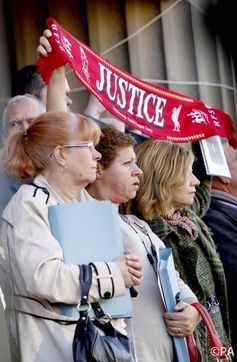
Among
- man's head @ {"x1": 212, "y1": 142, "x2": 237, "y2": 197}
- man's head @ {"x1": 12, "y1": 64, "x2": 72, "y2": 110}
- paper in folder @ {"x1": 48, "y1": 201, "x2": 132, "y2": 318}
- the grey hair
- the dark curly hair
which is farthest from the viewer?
man's head @ {"x1": 212, "y1": 142, "x2": 237, "y2": 197}

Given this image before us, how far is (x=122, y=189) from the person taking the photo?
6027mm

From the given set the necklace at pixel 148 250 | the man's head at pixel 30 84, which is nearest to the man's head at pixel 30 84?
the man's head at pixel 30 84

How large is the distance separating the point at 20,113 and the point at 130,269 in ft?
4.63

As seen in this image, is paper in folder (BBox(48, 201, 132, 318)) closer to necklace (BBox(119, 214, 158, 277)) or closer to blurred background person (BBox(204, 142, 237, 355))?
necklace (BBox(119, 214, 158, 277))

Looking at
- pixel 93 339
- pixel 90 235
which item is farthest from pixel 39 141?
pixel 93 339

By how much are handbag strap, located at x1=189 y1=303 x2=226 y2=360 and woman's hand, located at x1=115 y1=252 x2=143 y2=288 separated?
68 cm

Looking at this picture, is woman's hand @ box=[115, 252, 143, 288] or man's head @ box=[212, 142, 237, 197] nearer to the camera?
woman's hand @ box=[115, 252, 143, 288]

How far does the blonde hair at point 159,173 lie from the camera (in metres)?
6.36

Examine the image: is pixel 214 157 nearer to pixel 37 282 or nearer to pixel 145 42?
pixel 145 42

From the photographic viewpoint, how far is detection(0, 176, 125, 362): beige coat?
5027mm

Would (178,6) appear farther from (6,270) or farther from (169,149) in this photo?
(6,270)

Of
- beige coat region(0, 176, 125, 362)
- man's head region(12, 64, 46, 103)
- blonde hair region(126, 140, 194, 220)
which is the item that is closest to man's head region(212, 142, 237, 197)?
blonde hair region(126, 140, 194, 220)

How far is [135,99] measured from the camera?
6.93m

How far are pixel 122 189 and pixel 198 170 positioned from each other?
143 centimetres
